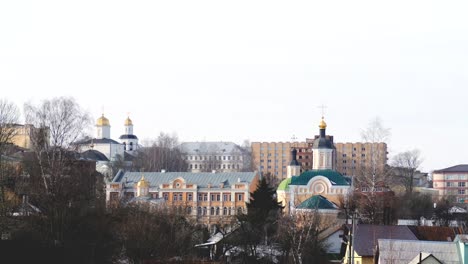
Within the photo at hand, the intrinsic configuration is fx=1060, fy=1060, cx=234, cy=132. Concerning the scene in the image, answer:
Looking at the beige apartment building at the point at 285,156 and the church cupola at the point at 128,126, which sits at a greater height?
the church cupola at the point at 128,126

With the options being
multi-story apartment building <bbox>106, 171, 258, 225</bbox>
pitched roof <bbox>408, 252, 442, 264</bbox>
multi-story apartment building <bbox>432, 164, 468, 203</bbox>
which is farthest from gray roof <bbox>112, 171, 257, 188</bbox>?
pitched roof <bbox>408, 252, 442, 264</bbox>

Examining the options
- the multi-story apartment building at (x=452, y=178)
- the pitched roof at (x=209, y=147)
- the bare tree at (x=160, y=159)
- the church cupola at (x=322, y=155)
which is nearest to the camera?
the church cupola at (x=322, y=155)

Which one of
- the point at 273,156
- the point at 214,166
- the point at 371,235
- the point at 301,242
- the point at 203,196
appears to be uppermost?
the point at 273,156

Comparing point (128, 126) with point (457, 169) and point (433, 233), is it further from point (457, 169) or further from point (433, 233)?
point (433, 233)

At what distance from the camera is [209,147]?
536ft

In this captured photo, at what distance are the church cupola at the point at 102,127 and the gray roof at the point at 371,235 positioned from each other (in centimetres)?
10731

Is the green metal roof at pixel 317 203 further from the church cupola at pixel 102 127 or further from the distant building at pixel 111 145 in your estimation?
the church cupola at pixel 102 127

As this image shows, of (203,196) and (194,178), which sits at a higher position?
(194,178)

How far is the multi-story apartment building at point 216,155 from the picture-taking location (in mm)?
155750

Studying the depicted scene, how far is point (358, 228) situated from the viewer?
1641 inches

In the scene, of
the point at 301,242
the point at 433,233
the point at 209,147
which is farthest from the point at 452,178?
the point at 301,242

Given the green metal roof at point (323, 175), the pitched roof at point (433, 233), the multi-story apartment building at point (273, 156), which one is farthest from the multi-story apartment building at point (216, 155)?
the pitched roof at point (433, 233)

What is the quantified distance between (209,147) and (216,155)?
4.20 metres

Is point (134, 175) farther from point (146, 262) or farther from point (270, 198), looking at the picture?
point (146, 262)
